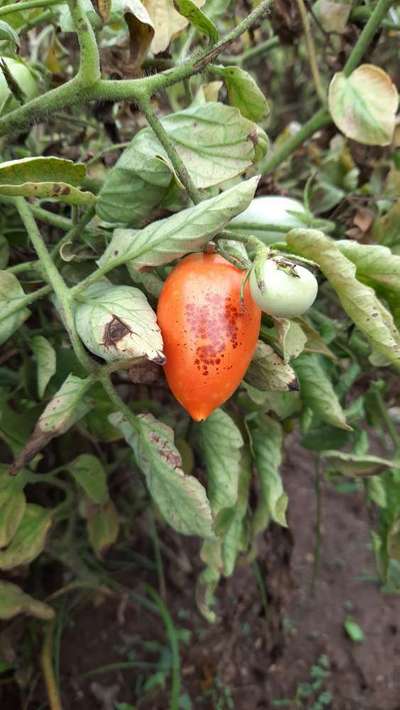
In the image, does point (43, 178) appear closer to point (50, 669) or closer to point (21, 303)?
point (21, 303)

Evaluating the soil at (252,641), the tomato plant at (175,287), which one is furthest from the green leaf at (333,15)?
the soil at (252,641)

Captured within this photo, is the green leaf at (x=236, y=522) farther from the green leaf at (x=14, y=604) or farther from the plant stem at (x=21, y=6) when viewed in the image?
the plant stem at (x=21, y=6)

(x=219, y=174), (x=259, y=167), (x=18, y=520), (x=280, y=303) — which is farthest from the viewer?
(x=259, y=167)

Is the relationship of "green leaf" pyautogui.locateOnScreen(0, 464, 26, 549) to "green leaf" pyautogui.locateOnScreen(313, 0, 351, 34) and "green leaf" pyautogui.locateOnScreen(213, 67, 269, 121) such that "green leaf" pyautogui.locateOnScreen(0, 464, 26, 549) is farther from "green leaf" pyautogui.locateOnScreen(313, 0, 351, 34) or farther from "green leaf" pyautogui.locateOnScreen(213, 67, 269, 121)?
"green leaf" pyautogui.locateOnScreen(313, 0, 351, 34)

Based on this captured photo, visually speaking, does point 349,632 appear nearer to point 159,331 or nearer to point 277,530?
point 277,530

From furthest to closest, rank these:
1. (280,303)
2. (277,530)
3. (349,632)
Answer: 1. (349,632)
2. (277,530)
3. (280,303)

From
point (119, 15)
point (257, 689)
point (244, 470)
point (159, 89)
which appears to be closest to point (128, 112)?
point (119, 15)

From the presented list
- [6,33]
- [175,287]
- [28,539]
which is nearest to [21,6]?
[6,33]
